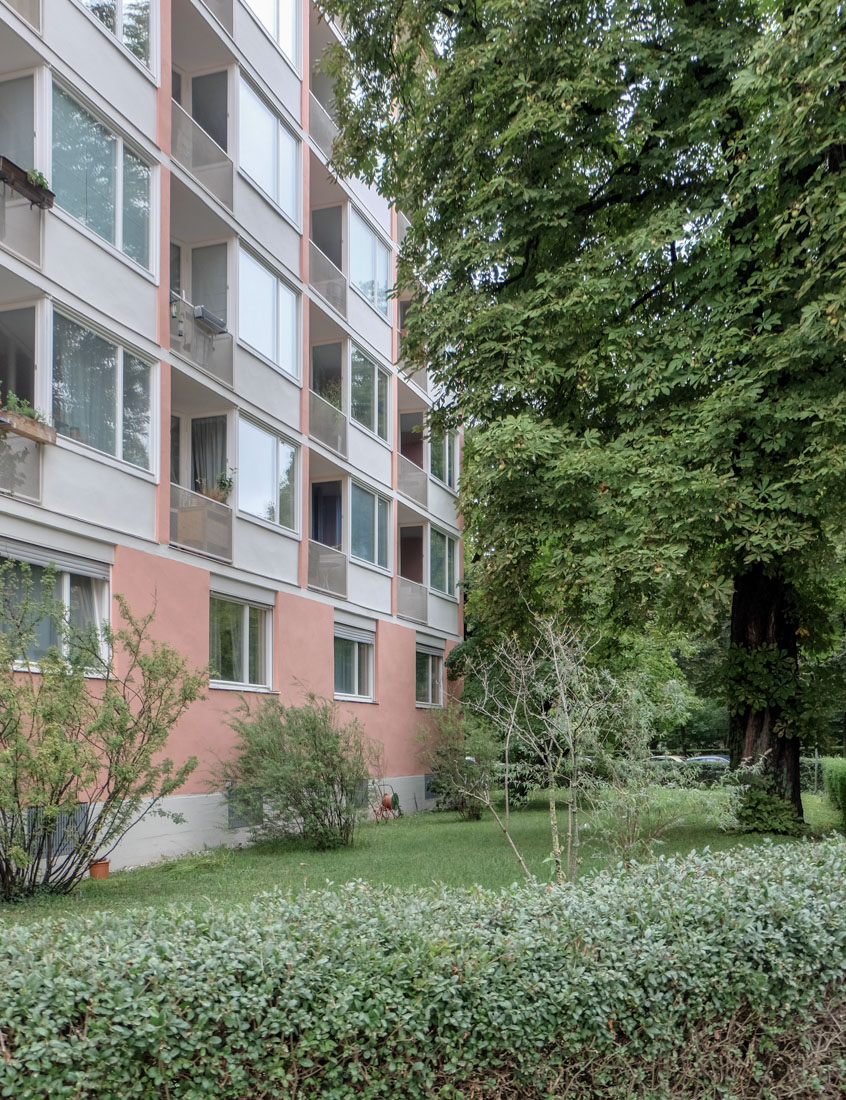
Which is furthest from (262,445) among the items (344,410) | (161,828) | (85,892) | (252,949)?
(252,949)

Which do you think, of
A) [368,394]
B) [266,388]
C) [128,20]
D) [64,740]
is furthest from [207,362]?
[64,740]

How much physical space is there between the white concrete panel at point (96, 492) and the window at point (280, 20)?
32.1 feet

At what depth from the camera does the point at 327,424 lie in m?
21.3

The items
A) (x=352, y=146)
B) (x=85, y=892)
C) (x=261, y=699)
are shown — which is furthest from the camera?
(x=261, y=699)

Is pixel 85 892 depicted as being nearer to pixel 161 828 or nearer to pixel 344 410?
pixel 161 828

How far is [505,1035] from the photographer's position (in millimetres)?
4016

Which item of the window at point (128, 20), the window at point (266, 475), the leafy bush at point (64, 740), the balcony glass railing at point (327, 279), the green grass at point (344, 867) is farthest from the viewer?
the balcony glass railing at point (327, 279)

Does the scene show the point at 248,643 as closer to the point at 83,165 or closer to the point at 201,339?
the point at 201,339

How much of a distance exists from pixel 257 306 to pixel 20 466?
751 cm

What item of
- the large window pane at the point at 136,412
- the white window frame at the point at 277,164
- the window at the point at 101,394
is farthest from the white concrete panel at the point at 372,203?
the window at the point at 101,394

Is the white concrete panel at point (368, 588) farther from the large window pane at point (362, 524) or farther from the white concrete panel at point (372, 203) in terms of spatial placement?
the white concrete panel at point (372, 203)

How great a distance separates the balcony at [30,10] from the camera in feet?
40.2

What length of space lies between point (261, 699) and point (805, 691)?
28.3 feet

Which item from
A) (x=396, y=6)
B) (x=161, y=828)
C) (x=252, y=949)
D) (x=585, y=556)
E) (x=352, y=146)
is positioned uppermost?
(x=396, y=6)
